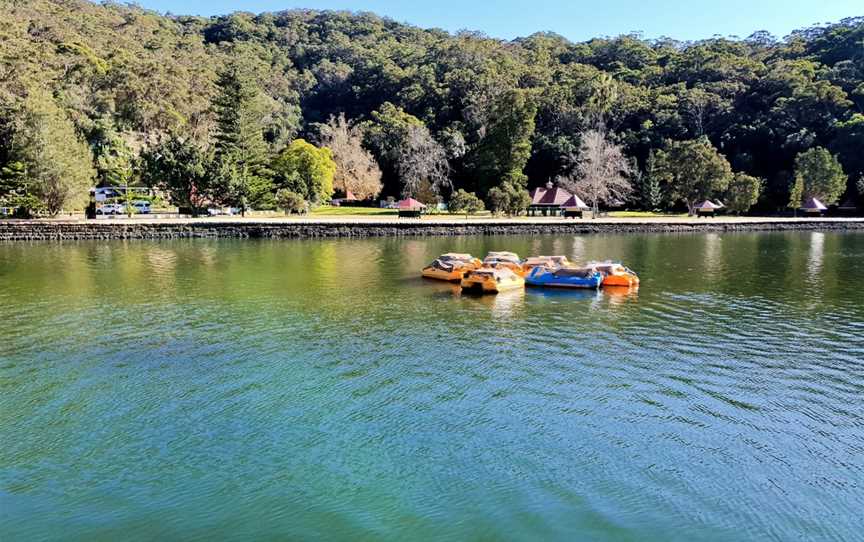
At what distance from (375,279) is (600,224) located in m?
49.9

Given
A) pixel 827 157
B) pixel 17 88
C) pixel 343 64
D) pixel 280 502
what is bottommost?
pixel 280 502

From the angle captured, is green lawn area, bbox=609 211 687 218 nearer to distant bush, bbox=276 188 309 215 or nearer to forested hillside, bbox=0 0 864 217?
forested hillside, bbox=0 0 864 217

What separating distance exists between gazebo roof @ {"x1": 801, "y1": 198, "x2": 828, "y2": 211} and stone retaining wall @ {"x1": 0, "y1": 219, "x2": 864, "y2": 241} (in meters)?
26.0

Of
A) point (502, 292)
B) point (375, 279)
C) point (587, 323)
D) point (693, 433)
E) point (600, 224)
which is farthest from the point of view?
point (600, 224)

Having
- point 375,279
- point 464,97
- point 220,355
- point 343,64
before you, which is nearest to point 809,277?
point 375,279

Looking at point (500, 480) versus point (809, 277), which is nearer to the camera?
point (500, 480)

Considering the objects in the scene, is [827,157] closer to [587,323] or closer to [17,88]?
[587,323]

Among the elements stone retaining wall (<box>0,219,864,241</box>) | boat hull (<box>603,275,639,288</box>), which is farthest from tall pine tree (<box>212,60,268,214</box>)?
boat hull (<box>603,275,639,288</box>)

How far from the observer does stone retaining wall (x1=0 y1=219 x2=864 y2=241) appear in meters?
66.4

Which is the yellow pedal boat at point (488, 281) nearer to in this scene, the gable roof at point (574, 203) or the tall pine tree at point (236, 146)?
the tall pine tree at point (236, 146)

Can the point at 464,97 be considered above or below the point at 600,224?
above

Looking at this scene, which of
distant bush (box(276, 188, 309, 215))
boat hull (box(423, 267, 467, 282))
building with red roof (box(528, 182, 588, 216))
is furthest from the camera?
building with red roof (box(528, 182, 588, 216))

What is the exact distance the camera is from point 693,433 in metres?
15.9

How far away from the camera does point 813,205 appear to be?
108812 millimetres
